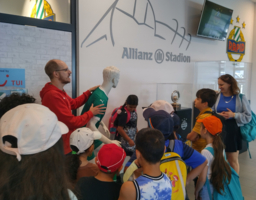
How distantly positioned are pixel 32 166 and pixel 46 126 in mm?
139

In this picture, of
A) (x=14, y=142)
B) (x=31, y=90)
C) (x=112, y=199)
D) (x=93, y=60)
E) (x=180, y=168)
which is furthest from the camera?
(x=93, y=60)

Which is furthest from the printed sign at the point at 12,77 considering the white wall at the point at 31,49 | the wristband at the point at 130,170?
the wristband at the point at 130,170

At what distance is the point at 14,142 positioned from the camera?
0.76 metres

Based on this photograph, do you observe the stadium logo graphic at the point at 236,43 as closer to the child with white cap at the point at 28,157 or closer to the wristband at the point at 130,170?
the wristband at the point at 130,170

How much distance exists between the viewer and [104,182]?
136 centimetres

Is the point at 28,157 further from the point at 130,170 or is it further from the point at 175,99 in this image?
the point at 175,99

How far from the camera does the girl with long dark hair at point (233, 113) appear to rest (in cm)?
317

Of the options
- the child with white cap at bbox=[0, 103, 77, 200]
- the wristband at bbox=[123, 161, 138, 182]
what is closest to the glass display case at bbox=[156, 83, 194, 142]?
the wristband at bbox=[123, 161, 138, 182]

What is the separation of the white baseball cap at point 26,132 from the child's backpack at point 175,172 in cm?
85

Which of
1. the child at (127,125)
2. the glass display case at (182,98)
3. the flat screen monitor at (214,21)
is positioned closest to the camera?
the child at (127,125)

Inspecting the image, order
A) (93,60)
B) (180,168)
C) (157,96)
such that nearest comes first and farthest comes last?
1. (180,168)
2. (93,60)
3. (157,96)

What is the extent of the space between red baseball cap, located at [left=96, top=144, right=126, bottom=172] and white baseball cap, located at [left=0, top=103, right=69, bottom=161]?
62cm

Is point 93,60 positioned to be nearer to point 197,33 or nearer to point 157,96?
point 157,96

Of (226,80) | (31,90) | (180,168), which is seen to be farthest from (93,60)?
(180,168)
